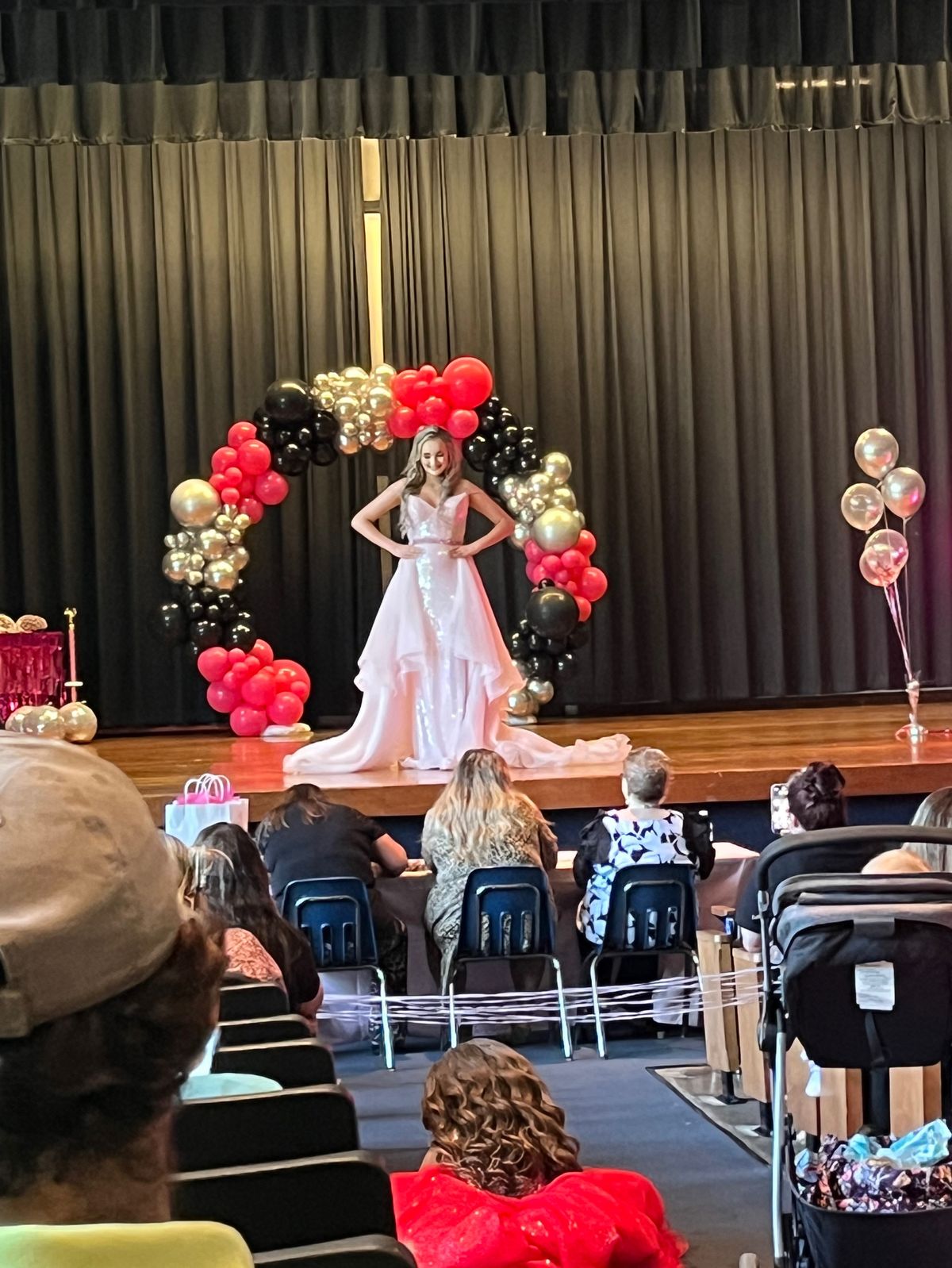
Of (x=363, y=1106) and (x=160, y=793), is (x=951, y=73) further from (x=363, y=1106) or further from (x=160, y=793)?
(x=363, y=1106)

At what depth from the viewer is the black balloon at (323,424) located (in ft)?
35.0

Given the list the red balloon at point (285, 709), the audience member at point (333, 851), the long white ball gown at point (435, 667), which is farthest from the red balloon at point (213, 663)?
the audience member at point (333, 851)

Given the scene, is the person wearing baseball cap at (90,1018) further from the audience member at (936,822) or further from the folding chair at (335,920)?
the folding chair at (335,920)

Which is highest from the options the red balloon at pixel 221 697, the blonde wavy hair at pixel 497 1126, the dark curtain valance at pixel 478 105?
the dark curtain valance at pixel 478 105

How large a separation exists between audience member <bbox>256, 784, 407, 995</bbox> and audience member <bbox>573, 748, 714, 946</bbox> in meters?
0.71

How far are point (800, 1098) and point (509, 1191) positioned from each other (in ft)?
5.43

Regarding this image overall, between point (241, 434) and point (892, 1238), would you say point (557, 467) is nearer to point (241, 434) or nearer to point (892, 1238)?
point (241, 434)

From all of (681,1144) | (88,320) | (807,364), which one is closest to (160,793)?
(681,1144)

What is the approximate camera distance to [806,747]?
890cm

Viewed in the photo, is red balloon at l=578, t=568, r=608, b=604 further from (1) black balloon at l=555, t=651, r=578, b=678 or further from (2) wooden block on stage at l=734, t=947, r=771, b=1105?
(2) wooden block on stage at l=734, t=947, r=771, b=1105

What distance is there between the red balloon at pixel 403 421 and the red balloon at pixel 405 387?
0.04 meters

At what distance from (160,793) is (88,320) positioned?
557 centimetres

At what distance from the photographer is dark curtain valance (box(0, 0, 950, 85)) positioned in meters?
10.2

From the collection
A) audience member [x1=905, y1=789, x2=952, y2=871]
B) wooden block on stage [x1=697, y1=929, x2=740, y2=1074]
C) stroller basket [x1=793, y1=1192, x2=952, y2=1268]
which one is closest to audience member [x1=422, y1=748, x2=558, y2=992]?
wooden block on stage [x1=697, y1=929, x2=740, y2=1074]
